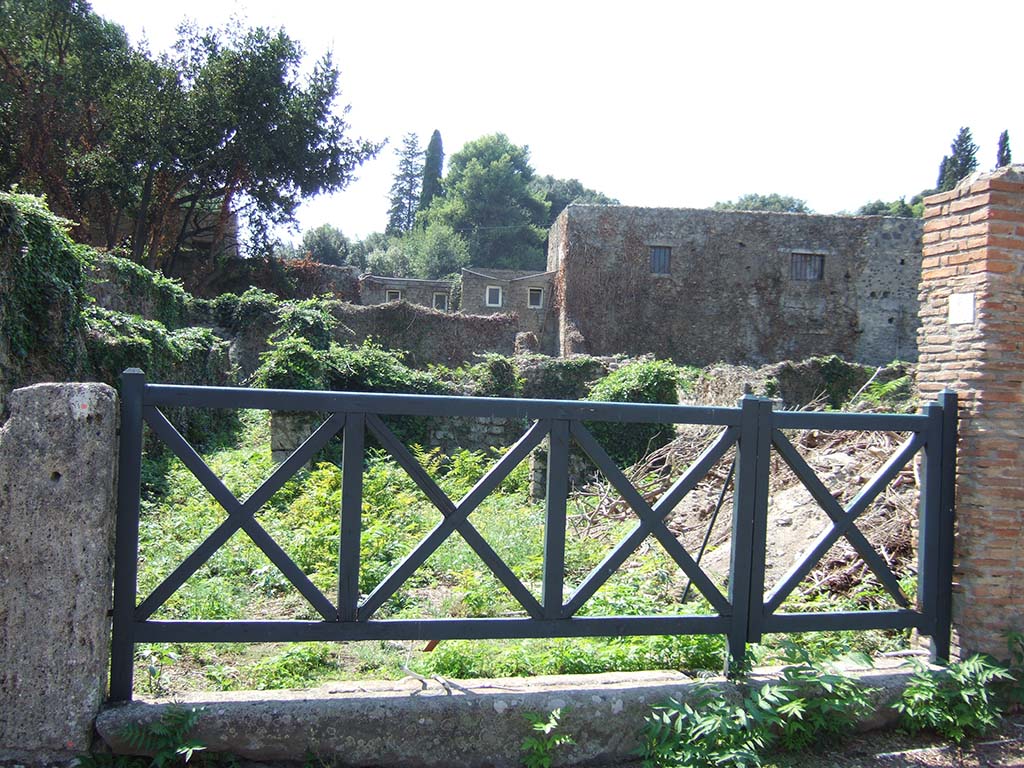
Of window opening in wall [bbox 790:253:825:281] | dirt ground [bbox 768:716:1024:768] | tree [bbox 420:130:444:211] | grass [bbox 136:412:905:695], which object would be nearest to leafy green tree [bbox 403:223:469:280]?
tree [bbox 420:130:444:211]

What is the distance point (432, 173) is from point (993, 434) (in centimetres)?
6162

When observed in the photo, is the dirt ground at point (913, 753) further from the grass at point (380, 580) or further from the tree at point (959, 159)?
the tree at point (959, 159)

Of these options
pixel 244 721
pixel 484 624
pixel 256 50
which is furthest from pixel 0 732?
pixel 256 50

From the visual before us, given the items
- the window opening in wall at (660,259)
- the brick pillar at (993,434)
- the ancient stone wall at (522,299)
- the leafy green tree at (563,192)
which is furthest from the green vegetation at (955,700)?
the leafy green tree at (563,192)

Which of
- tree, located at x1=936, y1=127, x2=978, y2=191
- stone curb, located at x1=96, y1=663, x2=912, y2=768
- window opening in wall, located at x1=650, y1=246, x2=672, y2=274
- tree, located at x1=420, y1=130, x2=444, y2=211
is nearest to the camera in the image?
stone curb, located at x1=96, y1=663, x2=912, y2=768

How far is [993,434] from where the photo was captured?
12.0ft

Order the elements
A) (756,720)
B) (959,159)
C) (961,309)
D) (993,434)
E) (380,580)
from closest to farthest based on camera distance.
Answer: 1. (756,720)
2. (993,434)
3. (961,309)
4. (380,580)
5. (959,159)

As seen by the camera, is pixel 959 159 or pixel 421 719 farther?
pixel 959 159

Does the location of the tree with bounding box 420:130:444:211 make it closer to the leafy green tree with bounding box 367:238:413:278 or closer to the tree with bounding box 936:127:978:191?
the leafy green tree with bounding box 367:238:413:278

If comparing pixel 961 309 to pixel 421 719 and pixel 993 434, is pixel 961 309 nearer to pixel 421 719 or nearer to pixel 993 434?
pixel 993 434

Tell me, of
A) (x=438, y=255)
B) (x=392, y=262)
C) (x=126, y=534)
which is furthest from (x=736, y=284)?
(x=126, y=534)

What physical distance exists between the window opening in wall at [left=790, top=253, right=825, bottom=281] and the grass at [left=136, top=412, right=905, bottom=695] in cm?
2429

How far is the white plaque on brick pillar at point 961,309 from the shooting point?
374 cm

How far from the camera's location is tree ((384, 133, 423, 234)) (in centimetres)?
6869
